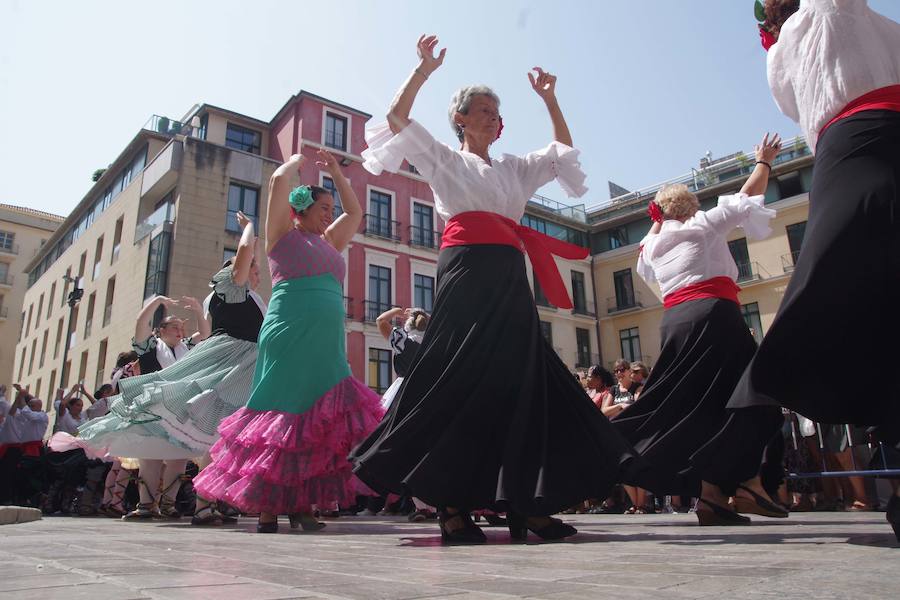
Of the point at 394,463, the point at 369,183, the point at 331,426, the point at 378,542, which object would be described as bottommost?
the point at 378,542

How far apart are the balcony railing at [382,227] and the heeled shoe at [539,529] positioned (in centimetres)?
2484

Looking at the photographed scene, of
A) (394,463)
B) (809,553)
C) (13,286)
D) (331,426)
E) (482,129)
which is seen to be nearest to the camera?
(809,553)

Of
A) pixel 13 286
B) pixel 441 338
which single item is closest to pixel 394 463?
pixel 441 338

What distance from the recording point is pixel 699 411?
351cm

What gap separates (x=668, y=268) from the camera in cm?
401

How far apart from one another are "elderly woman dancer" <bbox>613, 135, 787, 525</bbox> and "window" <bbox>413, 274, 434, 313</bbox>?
2346cm

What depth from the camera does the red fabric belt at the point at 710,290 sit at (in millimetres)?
3787

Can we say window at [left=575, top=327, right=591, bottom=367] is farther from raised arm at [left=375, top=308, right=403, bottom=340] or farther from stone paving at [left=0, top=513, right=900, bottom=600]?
stone paving at [left=0, top=513, right=900, bottom=600]

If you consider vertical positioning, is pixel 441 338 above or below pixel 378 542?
above

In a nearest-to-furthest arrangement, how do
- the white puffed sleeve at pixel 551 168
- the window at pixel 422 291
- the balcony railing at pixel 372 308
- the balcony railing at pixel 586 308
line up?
the white puffed sleeve at pixel 551 168 < the balcony railing at pixel 372 308 < the window at pixel 422 291 < the balcony railing at pixel 586 308

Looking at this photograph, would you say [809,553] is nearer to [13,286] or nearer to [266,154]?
[266,154]

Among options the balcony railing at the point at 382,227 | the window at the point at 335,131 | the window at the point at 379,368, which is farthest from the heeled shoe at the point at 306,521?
the window at the point at 335,131

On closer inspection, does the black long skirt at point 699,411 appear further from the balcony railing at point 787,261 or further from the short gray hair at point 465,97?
the balcony railing at point 787,261

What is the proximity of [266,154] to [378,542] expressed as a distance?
27.1 metres
